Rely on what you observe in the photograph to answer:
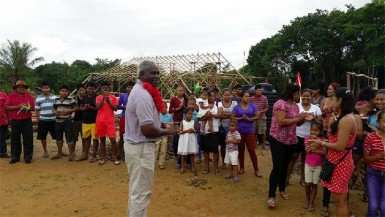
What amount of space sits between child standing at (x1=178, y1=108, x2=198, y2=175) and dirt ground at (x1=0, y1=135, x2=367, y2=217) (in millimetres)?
363

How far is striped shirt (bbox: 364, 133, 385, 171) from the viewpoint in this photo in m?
3.37

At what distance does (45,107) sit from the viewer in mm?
7297

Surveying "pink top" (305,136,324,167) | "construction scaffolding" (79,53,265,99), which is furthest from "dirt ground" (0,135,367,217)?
"construction scaffolding" (79,53,265,99)

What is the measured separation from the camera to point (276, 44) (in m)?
32.4

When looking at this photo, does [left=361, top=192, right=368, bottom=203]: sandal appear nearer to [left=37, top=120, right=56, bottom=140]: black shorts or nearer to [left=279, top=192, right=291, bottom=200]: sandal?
[left=279, top=192, right=291, bottom=200]: sandal

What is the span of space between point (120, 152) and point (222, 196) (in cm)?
337

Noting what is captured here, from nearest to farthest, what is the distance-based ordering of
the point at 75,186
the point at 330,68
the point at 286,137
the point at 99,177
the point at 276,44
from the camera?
the point at 286,137 < the point at 75,186 < the point at 99,177 < the point at 330,68 < the point at 276,44

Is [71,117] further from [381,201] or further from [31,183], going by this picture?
[381,201]

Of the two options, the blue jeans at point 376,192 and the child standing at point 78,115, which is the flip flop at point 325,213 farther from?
the child standing at point 78,115

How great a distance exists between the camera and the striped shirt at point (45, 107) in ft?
23.9

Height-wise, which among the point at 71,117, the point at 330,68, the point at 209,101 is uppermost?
the point at 330,68

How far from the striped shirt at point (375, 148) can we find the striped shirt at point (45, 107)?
6583 mm

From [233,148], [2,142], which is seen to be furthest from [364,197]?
[2,142]

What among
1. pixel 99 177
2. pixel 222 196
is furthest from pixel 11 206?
pixel 222 196
